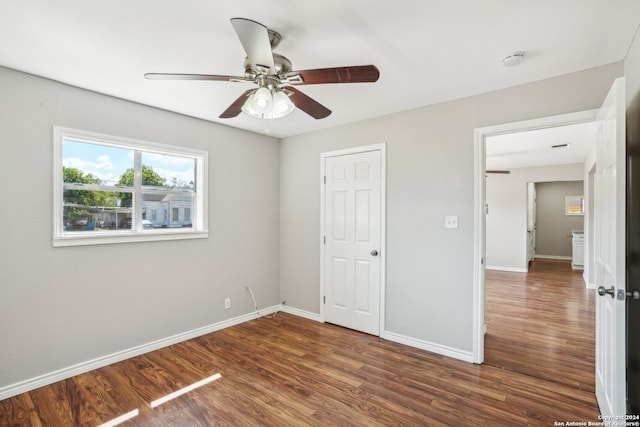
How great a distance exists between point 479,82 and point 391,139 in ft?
3.39

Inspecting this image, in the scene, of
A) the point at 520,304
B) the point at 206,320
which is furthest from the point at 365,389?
the point at 520,304

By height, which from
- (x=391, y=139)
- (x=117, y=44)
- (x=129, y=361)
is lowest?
(x=129, y=361)

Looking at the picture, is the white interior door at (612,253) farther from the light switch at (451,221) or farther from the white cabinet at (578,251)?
the white cabinet at (578,251)

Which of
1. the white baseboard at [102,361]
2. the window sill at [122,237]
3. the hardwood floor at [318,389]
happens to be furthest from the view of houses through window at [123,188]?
the hardwood floor at [318,389]

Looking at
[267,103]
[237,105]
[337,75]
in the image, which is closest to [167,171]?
[237,105]

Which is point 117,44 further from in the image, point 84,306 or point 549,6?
point 549,6

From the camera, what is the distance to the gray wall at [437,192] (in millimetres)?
2596

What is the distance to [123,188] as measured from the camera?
9.84ft

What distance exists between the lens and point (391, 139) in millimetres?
3404

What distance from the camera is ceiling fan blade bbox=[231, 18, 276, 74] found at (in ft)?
4.46

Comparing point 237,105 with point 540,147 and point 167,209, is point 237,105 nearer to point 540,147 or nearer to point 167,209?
point 167,209

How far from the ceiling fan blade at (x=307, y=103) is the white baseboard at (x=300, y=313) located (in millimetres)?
2734

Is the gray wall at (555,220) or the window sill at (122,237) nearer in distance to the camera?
the window sill at (122,237)

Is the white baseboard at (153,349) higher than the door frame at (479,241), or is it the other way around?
the door frame at (479,241)
